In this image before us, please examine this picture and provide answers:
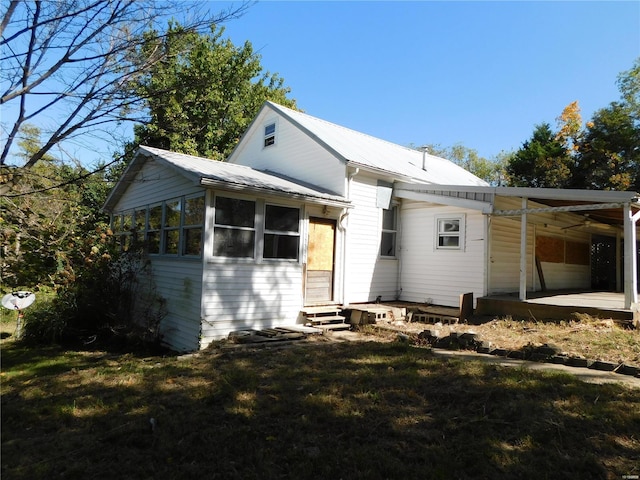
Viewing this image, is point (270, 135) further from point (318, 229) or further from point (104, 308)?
point (104, 308)

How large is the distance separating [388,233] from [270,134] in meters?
5.37

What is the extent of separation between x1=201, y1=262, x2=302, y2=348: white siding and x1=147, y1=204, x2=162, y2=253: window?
3.06 meters

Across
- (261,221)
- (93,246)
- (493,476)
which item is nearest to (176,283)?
(261,221)

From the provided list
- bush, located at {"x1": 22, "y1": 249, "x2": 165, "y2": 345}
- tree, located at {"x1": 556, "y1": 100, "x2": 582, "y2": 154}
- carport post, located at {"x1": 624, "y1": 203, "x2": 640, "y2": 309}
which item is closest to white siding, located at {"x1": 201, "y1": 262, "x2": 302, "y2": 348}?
bush, located at {"x1": 22, "y1": 249, "x2": 165, "y2": 345}

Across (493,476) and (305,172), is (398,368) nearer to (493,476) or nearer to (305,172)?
(493,476)

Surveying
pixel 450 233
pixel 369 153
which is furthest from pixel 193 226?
pixel 450 233

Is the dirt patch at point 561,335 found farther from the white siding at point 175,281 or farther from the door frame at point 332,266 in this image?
the white siding at point 175,281

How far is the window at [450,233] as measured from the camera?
10852 millimetres

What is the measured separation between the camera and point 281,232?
9.52 metres

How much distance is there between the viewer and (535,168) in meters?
27.0

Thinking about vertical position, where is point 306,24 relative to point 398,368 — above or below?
above

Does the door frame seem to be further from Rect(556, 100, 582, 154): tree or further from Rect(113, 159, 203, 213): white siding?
Rect(556, 100, 582, 154): tree

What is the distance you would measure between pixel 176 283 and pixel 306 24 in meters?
6.66

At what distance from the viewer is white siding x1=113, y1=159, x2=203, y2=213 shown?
9.45 meters
